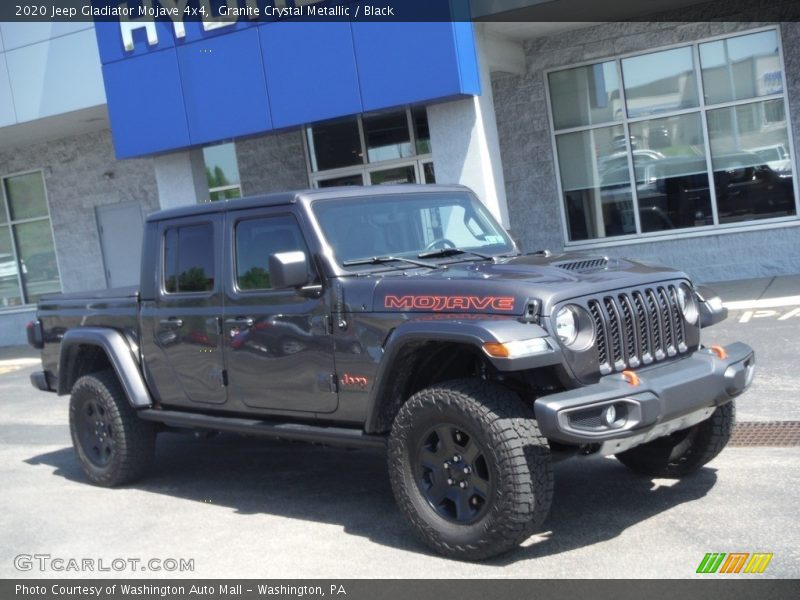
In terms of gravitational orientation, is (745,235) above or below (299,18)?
below

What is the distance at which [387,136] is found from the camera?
15.6 m

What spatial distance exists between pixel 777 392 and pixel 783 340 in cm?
183

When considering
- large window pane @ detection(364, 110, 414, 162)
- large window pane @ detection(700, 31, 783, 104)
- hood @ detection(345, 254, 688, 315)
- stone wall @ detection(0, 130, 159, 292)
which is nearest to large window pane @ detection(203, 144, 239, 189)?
stone wall @ detection(0, 130, 159, 292)

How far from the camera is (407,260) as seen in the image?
220 inches

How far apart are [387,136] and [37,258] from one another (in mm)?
8461

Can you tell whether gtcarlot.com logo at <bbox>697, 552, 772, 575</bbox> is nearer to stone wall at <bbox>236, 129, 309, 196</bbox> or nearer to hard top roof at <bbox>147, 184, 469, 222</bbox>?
hard top roof at <bbox>147, 184, 469, 222</bbox>

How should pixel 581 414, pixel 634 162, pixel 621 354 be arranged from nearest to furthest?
pixel 581 414 < pixel 621 354 < pixel 634 162

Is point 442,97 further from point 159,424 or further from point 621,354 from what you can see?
point 621,354

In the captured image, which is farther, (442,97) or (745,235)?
(745,235)

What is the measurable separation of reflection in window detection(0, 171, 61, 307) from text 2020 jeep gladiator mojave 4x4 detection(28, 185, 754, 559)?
44.1 feet

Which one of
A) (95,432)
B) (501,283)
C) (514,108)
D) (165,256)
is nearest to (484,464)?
(501,283)

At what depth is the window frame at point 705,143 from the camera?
13.1 metres

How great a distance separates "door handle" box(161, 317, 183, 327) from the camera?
6.44m
